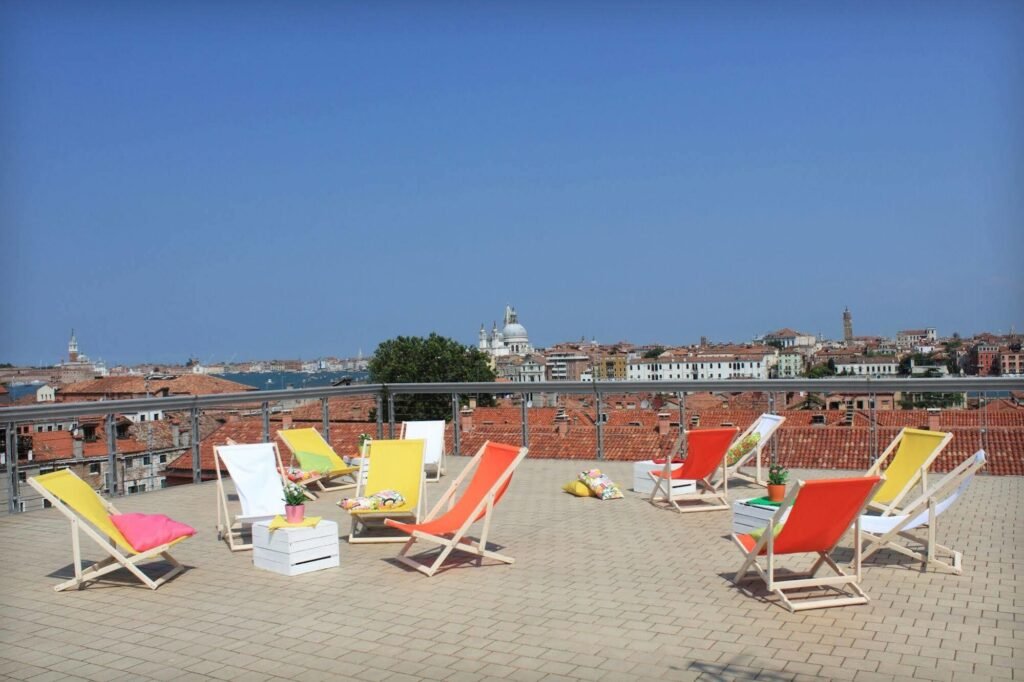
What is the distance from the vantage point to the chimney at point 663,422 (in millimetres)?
13070

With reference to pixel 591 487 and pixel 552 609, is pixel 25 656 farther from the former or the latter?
pixel 591 487

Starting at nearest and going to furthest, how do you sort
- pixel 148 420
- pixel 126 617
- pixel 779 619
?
pixel 779 619 → pixel 126 617 → pixel 148 420

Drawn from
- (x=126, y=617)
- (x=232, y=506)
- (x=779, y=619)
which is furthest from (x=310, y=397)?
(x=779, y=619)

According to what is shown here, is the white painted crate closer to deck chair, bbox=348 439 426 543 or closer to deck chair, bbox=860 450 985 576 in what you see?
deck chair, bbox=348 439 426 543

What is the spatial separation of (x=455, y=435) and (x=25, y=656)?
31.8ft

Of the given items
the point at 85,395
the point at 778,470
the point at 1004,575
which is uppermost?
the point at 85,395

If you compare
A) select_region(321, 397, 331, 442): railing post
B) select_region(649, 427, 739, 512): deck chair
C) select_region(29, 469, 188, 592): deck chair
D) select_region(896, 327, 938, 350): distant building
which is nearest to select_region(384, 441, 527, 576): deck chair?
select_region(29, 469, 188, 592): deck chair

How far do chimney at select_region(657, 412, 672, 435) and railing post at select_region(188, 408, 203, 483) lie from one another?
6354 mm

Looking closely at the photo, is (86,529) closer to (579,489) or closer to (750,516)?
(750,516)

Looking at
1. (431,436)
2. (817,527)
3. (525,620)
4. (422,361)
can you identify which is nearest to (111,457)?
(431,436)

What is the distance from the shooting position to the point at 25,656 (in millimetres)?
5148

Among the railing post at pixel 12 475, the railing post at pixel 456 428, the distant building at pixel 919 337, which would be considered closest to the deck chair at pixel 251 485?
the railing post at pixel 12 475

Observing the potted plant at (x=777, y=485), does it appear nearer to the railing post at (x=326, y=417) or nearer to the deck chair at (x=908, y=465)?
the deck chair at (x=908, y=465)

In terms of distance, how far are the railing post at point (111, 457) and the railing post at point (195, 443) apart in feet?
3.53
